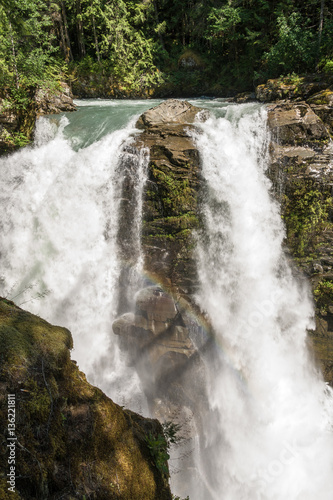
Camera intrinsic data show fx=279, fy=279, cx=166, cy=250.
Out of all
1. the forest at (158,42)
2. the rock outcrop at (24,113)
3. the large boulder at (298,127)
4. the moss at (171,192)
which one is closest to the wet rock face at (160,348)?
the moss at (171,192)

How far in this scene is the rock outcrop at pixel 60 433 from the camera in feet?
6.12

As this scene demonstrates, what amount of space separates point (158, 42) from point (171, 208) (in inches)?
629

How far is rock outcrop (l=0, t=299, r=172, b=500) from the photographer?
6.12ft

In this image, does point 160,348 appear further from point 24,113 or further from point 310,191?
point 24,113

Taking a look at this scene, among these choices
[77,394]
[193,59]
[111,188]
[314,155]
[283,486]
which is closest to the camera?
[77,394]

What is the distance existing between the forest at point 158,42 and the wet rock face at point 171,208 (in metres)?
7.13

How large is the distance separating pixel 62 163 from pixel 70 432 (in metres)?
8.80

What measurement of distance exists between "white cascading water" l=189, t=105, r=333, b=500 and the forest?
6.55 m

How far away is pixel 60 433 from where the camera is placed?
2113 millimetres

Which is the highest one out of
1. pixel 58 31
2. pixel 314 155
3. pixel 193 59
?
pixel 58 31

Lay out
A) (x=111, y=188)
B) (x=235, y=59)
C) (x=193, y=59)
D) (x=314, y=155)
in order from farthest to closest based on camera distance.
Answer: (x=193, y=59)
(x=235, y=59)
(x=111, y=188)
(x=314, y=155)

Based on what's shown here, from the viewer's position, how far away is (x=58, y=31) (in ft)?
59.5

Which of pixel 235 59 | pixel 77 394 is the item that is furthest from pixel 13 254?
pixel 235 59

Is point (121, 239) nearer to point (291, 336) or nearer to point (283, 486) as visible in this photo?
point (291, 336)
